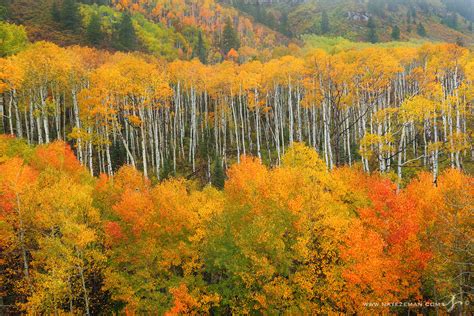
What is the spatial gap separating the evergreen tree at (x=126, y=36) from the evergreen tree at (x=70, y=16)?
8.77 meters

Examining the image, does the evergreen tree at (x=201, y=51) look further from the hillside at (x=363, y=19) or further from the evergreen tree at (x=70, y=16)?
the hillside at (x=363, y=19)

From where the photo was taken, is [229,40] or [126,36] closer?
[126,36]

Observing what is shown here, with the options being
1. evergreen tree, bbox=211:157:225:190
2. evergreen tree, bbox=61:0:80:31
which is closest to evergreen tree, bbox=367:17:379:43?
evergreen tree, bbox=61:0:80:31

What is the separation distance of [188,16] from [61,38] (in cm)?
4793

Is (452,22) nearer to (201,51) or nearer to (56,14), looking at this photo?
(201,51)

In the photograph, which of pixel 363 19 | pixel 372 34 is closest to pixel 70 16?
pixel 372 34

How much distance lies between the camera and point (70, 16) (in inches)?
2857

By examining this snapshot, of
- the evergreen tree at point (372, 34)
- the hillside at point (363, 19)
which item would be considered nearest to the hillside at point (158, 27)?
the hillside at point (363, 19)

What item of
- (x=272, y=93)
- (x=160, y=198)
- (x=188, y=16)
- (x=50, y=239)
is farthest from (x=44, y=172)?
(x=188, y=16)

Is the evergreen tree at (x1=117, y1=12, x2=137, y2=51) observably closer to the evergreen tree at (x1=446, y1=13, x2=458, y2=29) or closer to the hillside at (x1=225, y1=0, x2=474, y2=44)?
the hillside at (x1=225, y1=0, x2=474, y2=44)

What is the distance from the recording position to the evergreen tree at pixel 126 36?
71.3m

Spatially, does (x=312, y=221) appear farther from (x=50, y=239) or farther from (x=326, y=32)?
(x=326, y=32)

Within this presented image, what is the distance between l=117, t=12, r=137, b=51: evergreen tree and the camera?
71312 millimetres

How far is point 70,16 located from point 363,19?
342 feet
